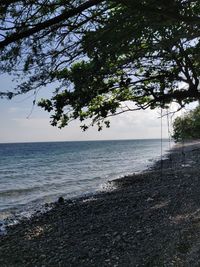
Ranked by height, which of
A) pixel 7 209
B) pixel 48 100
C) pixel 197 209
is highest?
pixel 48 100

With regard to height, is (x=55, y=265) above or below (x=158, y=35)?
below

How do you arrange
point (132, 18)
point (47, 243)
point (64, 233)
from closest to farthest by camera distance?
1. point (132, 18)
2. point (47, 243)
3. point (64, 233)

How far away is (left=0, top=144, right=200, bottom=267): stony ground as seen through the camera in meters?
8.34

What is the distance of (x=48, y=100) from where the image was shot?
34.9 feet

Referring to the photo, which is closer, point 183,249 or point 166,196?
point 183,249

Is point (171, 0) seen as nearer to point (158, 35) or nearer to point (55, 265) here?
point (158, 35)

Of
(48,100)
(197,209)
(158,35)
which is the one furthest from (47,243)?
(158,35)

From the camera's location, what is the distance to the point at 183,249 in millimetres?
8109

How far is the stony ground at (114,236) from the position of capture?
328 inches

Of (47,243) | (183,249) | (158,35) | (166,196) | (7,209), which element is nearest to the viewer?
(158,35)

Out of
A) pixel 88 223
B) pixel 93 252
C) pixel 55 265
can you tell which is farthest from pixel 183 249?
pixel 88 223

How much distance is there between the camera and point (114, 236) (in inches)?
402

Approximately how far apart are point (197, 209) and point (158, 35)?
303 inches

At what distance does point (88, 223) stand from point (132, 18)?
8655 millimetres
